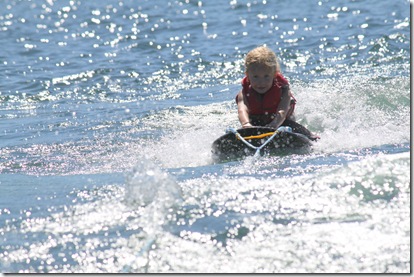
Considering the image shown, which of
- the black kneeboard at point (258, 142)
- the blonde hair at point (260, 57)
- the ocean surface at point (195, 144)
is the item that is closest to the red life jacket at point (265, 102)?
the blonde hair at point (260, 57)

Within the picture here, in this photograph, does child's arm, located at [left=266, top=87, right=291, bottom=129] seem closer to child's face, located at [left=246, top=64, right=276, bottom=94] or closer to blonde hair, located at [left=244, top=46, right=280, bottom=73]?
child's face, located at [left=246, top=64, right=276, bottom=94]

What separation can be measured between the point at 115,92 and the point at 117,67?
1.79 metres

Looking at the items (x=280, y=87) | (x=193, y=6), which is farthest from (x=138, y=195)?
(x=193, y=6)

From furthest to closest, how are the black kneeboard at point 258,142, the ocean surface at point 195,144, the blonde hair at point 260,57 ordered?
the blonde hair at point 260,57 < the black kneeboard at point 258,142 < the ocean surface at point 195,144

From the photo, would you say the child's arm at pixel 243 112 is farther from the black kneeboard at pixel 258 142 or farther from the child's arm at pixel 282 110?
the black kneeboard at pixel 258 142

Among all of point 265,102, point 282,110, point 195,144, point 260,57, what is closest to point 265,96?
point 265,102

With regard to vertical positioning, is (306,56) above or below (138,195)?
below

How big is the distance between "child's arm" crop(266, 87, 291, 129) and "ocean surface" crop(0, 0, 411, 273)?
1.65 feet

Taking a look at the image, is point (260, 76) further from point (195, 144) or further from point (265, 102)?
point (195, 144)

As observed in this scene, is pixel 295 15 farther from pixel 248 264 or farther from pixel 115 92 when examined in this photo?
pixel 248 264

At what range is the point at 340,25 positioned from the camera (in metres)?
17.2

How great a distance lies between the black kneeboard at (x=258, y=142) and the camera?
308 inches


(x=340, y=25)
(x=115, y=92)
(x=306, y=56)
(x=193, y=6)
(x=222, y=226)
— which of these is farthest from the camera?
(x=193, y=6)

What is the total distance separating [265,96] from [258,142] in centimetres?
103
